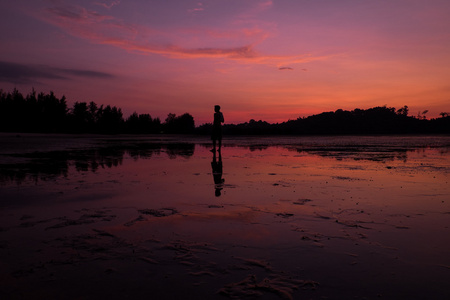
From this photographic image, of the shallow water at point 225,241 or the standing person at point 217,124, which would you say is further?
the standing person at point 217,124

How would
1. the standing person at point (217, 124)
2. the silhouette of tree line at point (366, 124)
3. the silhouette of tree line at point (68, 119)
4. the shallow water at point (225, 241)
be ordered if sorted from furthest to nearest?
the silhouette of tree line at point (366, 124) → the silhouette of tree line at point (68, 119) → the standing person at point (217, 124) → the shallow water at point (225, 241)

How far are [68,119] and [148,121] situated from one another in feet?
76.0

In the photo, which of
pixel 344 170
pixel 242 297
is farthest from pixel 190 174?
pixel 242 297

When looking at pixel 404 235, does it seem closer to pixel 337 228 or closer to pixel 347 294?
pixel 337 228

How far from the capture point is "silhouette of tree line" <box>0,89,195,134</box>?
6850cm

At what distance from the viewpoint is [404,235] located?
4.27m

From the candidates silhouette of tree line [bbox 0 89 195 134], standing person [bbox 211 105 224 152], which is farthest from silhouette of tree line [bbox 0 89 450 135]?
standing person [bbox 211 105 224 152]

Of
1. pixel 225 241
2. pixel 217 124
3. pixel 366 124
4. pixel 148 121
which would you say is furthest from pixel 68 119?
pixel 366 124

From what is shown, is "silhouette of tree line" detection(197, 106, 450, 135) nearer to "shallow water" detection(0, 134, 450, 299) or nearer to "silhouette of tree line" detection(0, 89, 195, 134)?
"silhouette of tree line" detection(0, 89, 195, 134)

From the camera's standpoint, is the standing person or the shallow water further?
the standing person

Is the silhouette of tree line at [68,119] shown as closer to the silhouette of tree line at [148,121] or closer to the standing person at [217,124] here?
the silhouette of tree line at [148,121]

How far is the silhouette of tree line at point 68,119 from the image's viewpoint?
68500mm

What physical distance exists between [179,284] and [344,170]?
9.52 meters

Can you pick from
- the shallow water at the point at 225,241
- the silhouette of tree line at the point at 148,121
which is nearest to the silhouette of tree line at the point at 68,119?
the silhouette of tree line at the point at 148,121
